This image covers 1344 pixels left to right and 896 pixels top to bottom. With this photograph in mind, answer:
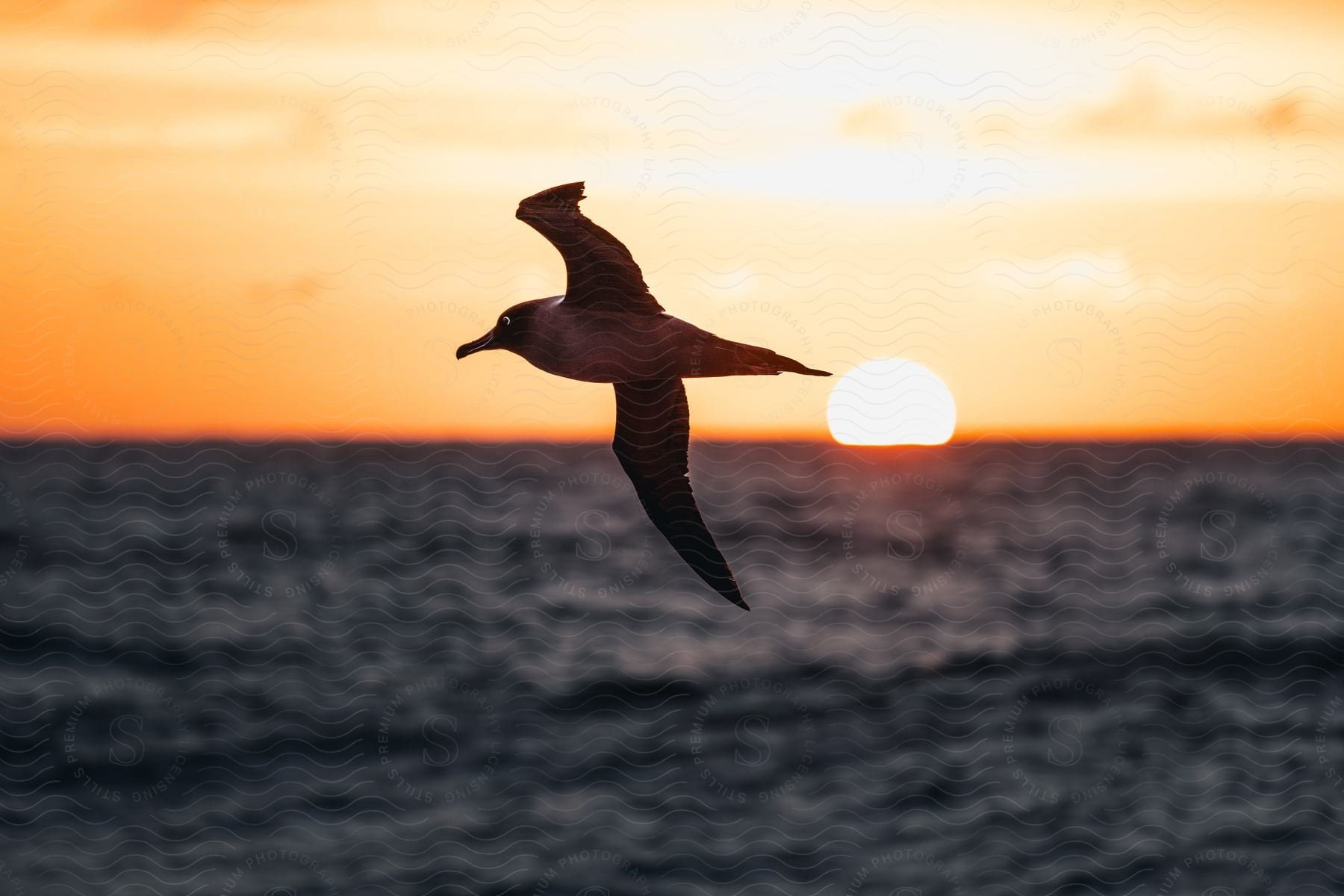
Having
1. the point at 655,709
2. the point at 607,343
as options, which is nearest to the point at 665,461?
→ the point at 607,343

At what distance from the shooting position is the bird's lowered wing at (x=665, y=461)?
5.51 metres

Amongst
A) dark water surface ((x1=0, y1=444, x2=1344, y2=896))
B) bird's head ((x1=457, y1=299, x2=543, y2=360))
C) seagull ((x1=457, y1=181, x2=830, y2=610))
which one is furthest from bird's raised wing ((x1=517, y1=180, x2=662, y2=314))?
dark water surface ((x1=0, y1=444, x2=1344, y2=896))

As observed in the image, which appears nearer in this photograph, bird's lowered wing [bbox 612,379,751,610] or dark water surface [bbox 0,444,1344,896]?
bird's lowered wing [bbox 612,379,751,610]

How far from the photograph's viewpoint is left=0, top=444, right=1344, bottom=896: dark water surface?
902 cm

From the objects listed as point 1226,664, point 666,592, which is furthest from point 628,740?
point 1226,664

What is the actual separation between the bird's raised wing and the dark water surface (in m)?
5.07

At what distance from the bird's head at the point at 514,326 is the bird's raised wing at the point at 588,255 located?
0.17 metres

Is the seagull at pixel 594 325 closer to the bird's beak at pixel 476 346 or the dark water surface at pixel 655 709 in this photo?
the bird's beak at pixel 476 346

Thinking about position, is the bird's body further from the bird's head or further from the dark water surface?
the dark water surface

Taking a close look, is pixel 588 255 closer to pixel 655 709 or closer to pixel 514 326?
pixel 514 326

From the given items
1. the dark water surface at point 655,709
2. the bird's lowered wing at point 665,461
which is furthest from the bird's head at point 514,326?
the dark water surface at point 655,709

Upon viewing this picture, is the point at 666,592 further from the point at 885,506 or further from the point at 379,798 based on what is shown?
the point at 885,506

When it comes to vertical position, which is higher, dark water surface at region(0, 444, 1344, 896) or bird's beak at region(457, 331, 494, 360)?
bird's beak at region(457, 331, 494, 360)

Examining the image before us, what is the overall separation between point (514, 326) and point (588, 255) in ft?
1.42
